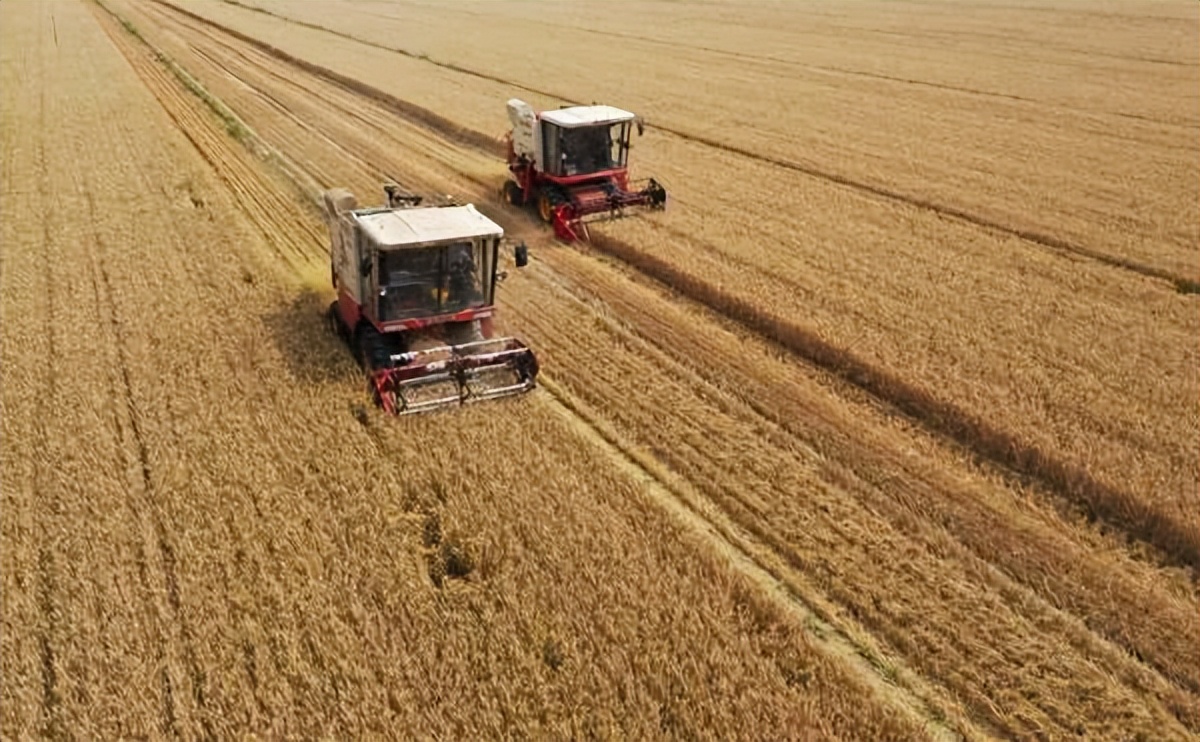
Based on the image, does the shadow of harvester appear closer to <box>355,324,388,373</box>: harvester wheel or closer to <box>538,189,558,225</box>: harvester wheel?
<box>355,324,388,373</box>: harvester wheel

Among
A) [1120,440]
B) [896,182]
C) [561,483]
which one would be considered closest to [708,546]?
[561,483]

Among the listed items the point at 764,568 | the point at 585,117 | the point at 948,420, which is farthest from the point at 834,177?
the point at 764,568

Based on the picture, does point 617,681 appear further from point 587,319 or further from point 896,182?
point 896,182

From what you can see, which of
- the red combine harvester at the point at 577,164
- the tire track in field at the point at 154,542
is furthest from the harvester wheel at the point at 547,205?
the tire track in field at the point at 154,542

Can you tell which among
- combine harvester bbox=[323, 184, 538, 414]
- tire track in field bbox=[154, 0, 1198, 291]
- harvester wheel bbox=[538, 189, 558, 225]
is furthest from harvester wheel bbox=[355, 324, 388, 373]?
tire track in field bbox=[154, 0, 1198, 291]

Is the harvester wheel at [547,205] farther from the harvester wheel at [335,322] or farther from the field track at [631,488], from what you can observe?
the harvester wheel at [335,322]

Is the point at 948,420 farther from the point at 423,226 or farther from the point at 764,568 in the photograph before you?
the point at 423,226
